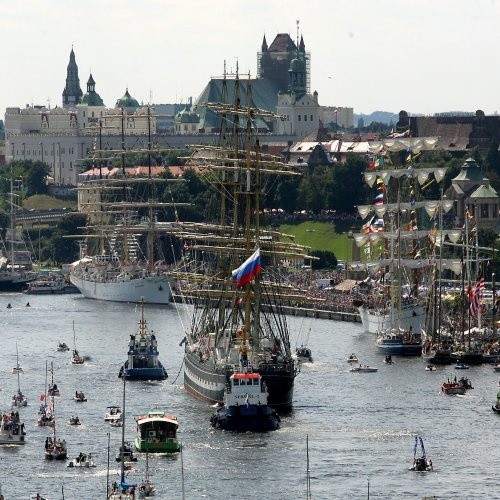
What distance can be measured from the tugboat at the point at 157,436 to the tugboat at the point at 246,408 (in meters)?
6.28

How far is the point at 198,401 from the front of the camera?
140 meters

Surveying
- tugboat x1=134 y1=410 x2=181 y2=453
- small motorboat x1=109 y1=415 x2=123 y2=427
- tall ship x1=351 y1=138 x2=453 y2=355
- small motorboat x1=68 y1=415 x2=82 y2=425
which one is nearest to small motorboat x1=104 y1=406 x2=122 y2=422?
small motorboat x1=109 y1=415 x2=123 y2=427

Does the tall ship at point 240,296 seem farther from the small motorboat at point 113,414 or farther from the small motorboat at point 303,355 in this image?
the small motorboat at point 303,355

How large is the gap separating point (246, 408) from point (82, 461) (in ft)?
42.4

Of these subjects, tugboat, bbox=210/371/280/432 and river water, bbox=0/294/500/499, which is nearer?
river water, bbox=0/294/500/499

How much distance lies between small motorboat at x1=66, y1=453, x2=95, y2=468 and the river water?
0.59 m

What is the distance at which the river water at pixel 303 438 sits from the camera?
111 meters

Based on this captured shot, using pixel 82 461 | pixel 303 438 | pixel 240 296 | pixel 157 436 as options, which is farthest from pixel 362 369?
pixel 82 461

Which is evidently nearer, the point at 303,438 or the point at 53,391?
the point at 303,438

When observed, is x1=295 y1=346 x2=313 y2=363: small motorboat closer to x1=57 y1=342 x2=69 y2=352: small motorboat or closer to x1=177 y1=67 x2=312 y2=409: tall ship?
x1=177 y1=67 x2=312 y2=409: tall ship

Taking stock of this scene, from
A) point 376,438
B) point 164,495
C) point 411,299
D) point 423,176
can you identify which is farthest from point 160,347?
point 164,495

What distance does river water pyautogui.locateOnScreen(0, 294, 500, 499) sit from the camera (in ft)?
364

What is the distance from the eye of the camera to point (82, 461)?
116125mm

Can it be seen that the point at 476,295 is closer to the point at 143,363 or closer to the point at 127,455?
the point at 143,363
